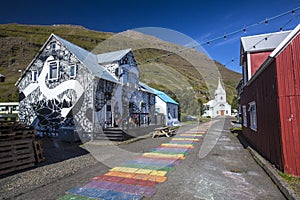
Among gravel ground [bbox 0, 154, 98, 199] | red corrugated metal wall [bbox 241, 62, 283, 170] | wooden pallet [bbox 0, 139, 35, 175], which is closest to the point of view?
gravel ground [bbox 0, 154, 98, 199]

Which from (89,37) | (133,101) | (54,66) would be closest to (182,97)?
(133,101)

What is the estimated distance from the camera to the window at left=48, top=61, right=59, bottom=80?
14.3 meters

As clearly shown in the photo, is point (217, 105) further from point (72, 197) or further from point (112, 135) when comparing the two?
point (72, 197)

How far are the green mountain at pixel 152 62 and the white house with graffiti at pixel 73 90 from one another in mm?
3201

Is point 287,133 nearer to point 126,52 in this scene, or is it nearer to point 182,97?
point 126,52

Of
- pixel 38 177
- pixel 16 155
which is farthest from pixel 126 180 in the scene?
pixel 16 155

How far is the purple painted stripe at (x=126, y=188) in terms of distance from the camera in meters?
4.30

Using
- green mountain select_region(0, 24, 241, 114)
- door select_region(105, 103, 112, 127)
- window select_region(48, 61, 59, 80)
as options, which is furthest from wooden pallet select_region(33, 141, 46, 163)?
window select_region(48, 61, 59, 80)

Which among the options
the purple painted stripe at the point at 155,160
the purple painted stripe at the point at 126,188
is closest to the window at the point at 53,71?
the purple painted stripe at the point at 155,160

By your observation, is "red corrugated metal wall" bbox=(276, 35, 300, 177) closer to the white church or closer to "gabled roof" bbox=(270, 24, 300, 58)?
"gabled roof" bbox=(270, 24, 300, 58)

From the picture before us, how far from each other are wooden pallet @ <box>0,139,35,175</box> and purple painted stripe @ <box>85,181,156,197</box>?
3.42 m

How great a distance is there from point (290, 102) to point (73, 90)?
42.6ft

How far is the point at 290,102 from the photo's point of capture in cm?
508

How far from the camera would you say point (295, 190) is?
3.96 m
